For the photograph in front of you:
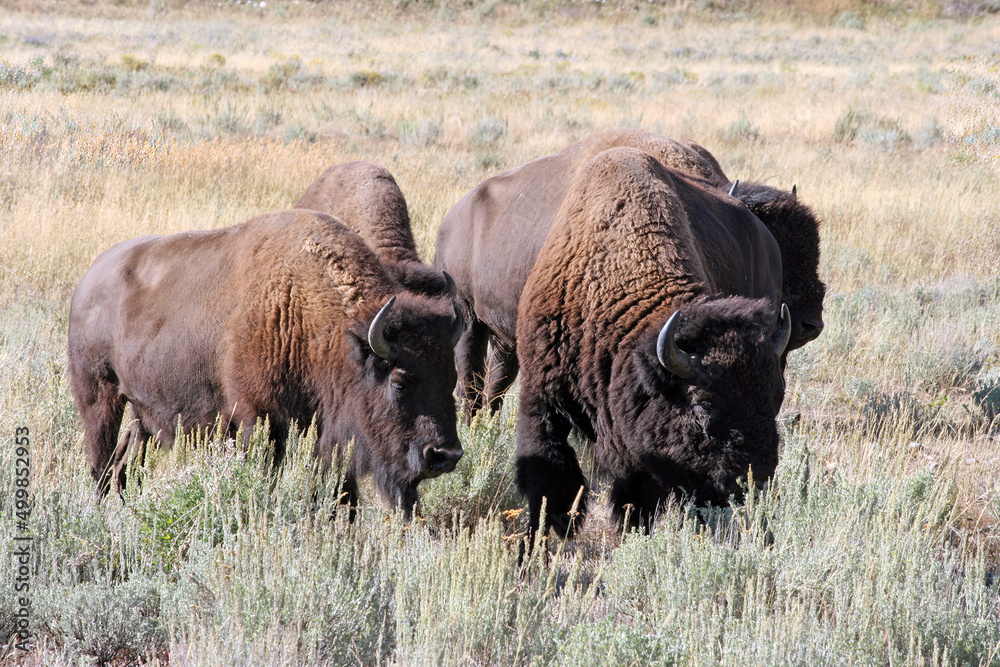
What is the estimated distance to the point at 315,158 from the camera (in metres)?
12.1

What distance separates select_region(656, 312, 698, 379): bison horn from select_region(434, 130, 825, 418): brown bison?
4.96 ft

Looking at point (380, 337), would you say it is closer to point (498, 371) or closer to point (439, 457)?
point (439, 457)

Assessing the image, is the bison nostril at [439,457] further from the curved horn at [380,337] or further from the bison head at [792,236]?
the bison head at [792,236]

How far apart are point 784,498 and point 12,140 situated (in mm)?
11045

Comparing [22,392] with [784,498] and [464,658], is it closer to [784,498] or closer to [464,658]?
[464,658]

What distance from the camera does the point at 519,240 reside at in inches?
201

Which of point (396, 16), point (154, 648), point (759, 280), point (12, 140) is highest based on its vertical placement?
point (396, 16)

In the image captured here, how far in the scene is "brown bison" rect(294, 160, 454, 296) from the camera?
17.8 feet

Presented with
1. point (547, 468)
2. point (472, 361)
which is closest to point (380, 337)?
point (547, 468)

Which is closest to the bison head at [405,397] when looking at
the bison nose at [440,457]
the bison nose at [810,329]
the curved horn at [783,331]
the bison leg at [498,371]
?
the bison nose at [440,457]

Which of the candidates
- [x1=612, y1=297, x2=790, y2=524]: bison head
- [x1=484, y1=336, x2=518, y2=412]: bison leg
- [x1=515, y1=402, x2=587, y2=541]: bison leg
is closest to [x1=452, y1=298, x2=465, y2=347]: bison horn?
[x1=515, y1=402, x2=587, y2=541]: bison leg

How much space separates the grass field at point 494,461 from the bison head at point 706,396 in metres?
0.21

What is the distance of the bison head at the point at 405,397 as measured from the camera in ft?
12.4

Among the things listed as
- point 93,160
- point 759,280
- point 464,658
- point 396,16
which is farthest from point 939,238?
point 396,16
